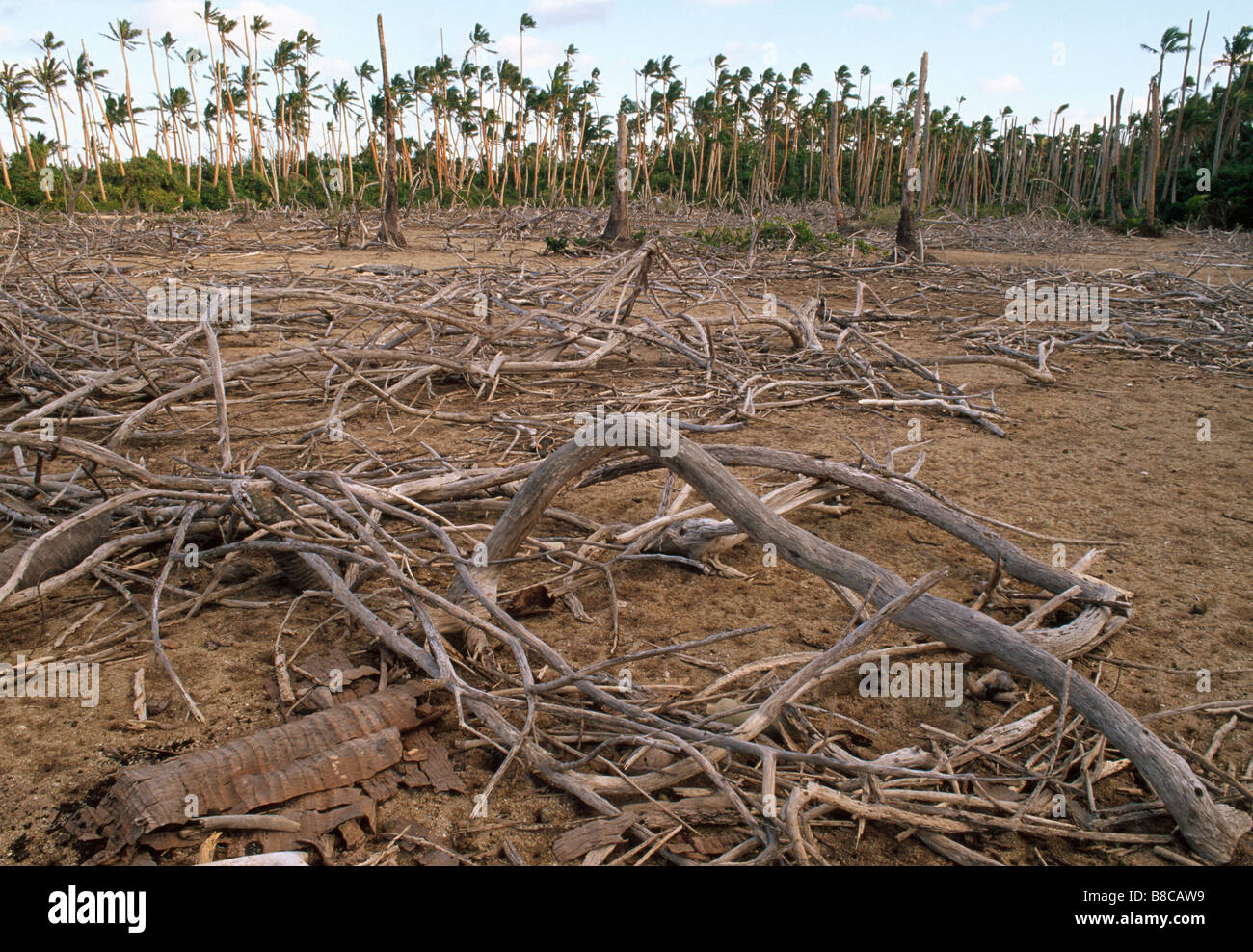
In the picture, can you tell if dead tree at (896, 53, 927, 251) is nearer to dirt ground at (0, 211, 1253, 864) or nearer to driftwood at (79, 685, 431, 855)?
dirt ground at (0, 211, 1253, 864)

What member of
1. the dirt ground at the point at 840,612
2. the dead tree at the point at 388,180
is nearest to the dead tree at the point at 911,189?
the dead tree at the point at 388,180

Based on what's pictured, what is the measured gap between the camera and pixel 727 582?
322cm

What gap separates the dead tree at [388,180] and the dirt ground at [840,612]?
917 centimetres

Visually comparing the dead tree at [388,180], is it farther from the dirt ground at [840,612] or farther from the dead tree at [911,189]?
the dirt ground at [840,612]

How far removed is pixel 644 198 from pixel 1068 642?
3159 cm

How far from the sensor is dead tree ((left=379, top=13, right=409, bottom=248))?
13.2 meters

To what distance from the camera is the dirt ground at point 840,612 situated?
1971 mm

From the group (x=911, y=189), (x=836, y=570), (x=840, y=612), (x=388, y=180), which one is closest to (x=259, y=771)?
(x=836, y=570)

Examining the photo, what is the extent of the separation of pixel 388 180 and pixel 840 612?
12762 millimetres

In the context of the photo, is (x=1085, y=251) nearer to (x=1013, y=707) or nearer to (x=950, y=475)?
(x=950, y=475)

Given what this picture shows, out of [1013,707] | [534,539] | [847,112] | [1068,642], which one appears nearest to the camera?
[1013,707]

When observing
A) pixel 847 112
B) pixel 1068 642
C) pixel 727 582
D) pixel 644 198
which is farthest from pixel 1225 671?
pixel 847 112
